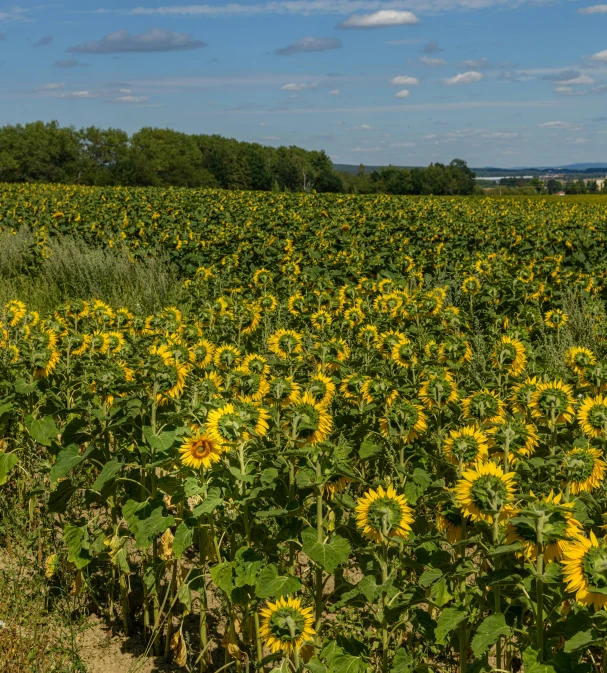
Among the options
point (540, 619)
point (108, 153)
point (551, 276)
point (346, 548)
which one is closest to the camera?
point (540, 619)

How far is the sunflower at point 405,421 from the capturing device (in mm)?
3152

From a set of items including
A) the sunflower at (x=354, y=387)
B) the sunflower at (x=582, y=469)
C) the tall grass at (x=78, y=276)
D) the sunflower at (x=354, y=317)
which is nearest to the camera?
the sunflower at (x=582, y=469)

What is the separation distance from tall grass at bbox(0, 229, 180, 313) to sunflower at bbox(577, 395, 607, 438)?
7.87 meters

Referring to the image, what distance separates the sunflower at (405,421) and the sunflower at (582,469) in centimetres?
68

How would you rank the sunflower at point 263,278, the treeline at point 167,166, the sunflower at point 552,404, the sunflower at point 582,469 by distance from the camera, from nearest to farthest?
the sunflower at point 582,469 → the sunflower at point 552,404 → the sunflower at point 263,278 → the treeline at point 167,166

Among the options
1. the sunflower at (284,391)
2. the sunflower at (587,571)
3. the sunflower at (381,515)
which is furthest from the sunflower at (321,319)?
the sunflower at (587,571)

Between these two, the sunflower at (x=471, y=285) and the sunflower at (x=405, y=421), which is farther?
the sunflower at (x=471, y=285)

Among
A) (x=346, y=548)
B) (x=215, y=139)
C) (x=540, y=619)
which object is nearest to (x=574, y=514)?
(x=540, y=619)

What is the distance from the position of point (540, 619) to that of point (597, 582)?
0.32 m

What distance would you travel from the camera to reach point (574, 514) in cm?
240

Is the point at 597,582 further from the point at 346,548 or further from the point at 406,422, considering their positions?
the point at 406,422

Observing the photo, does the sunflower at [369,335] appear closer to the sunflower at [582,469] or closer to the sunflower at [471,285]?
the sunflower at [582,469]

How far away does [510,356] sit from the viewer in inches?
158

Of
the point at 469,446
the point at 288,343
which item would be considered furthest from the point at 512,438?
the point at 288,343
